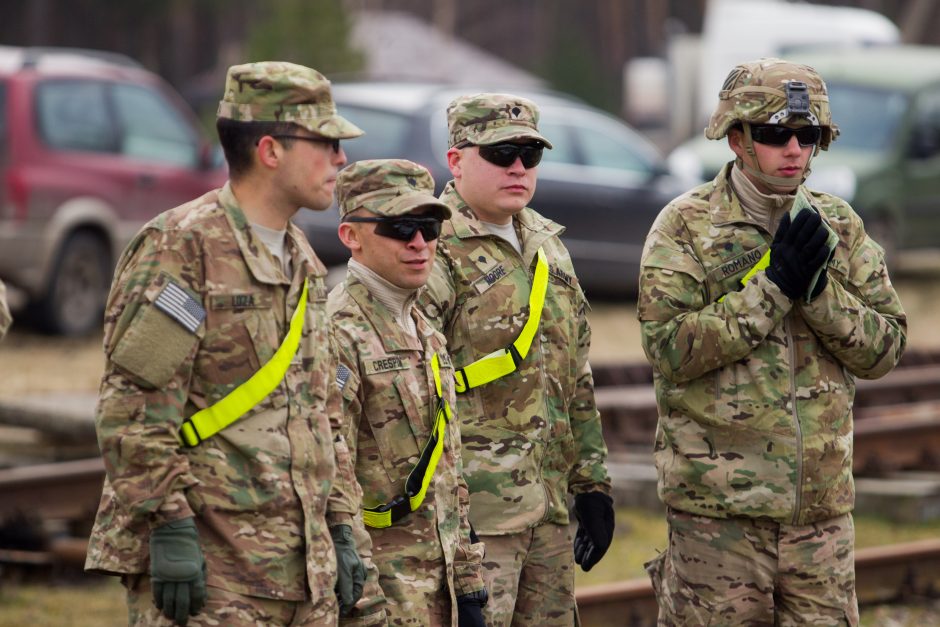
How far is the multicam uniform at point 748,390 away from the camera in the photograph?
208 inches

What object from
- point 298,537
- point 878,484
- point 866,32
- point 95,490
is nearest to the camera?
point 298,537

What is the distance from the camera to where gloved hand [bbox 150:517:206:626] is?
4.01 metres

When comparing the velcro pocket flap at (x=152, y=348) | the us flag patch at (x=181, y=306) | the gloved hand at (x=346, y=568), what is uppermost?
the us flag patch at (x=181, y=306)

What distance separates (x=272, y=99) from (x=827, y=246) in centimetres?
172

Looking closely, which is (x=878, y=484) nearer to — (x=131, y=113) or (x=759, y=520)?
(x=759, y=520)

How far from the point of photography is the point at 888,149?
17578 millimetres

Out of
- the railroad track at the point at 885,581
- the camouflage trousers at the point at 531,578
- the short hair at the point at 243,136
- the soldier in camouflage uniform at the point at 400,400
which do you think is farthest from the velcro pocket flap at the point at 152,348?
the railroad track at the point at 885,581

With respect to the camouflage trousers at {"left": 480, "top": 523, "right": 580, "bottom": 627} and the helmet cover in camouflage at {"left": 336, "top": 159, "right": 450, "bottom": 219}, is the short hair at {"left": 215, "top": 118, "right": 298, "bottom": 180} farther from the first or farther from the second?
the camouflage trousers at {"left": 480, "top": 523, "right": 580, "bottom": 627}

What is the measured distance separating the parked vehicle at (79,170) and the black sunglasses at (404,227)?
9197mm

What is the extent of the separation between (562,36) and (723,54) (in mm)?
15594

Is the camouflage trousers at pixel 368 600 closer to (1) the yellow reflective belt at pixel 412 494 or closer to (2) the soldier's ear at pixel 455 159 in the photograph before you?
(1) the yellow reflective belt at pixel 412 494

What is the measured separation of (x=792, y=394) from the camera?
5.33 metres

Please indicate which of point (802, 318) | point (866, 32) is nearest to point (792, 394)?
point (802, 318)

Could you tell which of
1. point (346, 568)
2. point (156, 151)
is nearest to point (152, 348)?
point (346, 568)
